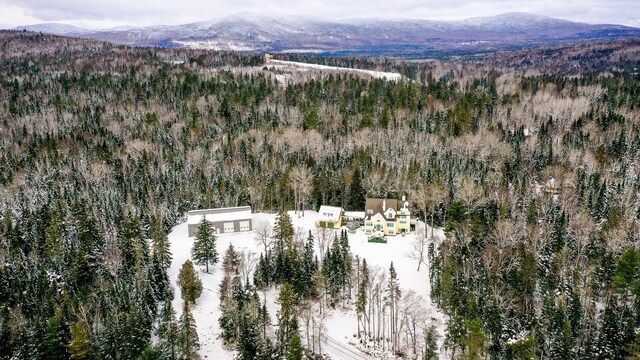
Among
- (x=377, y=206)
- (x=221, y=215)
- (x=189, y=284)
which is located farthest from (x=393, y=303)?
(x=221, y=215)

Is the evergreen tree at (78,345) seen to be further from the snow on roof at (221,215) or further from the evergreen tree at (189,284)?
the snow on roof at (221,215)

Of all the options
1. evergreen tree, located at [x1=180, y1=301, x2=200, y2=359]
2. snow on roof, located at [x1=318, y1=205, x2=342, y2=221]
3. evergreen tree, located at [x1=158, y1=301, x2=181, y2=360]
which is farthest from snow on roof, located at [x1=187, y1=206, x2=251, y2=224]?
evergreen tree, located at [x1=158, y1=301, x2=181, y2=360]

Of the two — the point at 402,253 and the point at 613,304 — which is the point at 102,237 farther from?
the point at 613,304

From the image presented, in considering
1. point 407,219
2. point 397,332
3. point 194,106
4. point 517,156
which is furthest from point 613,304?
point 194,106

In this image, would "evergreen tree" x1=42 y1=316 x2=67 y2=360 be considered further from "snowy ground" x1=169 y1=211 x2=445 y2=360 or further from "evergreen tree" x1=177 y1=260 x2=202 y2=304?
"evergreen tree" x1=177 y1=260 x2=202 y2=304

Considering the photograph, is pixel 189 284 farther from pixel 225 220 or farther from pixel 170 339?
pixel 225 220

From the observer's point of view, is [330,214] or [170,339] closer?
[170,339]

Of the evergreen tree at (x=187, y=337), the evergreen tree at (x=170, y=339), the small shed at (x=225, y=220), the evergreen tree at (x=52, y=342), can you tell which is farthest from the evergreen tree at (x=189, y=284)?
the small shed at (x=225, y=220)
